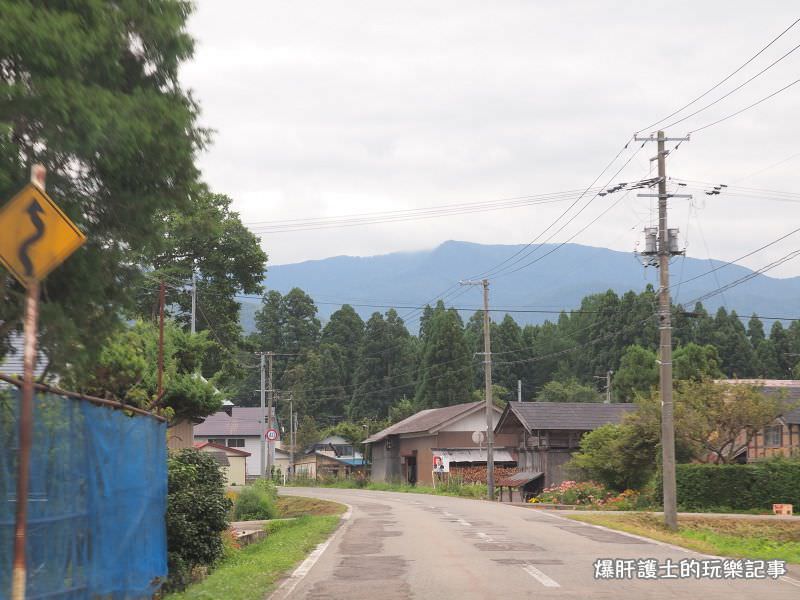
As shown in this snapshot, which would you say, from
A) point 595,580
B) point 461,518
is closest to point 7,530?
point 595,580

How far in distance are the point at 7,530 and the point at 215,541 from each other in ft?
40.9

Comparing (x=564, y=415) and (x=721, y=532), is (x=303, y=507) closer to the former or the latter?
(x=564, y=415)

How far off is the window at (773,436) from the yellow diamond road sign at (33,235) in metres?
48.2

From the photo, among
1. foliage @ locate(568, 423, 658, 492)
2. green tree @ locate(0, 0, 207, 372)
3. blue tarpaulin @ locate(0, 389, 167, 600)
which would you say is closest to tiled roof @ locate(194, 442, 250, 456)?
foliage @ locate(568, 423, 658, 492)

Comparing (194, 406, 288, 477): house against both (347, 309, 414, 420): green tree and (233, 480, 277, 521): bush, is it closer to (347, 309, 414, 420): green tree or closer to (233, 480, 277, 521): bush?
(347, 309, 414, 420): green tree

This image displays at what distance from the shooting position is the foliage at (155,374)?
72.0 ft

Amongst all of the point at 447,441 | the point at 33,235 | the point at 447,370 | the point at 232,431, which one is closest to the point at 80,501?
the point at 33,235

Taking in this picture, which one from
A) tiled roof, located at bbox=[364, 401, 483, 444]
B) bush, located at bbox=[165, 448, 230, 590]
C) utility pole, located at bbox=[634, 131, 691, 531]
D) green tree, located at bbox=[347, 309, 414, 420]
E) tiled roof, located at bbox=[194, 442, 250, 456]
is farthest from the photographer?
green tree, located at bbox=[347, 309, 414, 420]

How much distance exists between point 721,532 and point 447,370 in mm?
61003

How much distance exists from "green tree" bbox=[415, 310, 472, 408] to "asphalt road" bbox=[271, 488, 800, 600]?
63.0m

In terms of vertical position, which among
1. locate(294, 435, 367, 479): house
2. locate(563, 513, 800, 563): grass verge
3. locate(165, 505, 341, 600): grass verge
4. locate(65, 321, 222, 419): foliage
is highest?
locate(65, 321, 222, 419): foliage

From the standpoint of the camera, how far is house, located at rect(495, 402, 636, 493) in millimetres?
50750

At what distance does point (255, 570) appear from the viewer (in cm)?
1541

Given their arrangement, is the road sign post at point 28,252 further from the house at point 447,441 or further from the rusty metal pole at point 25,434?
the house at point 447,441
